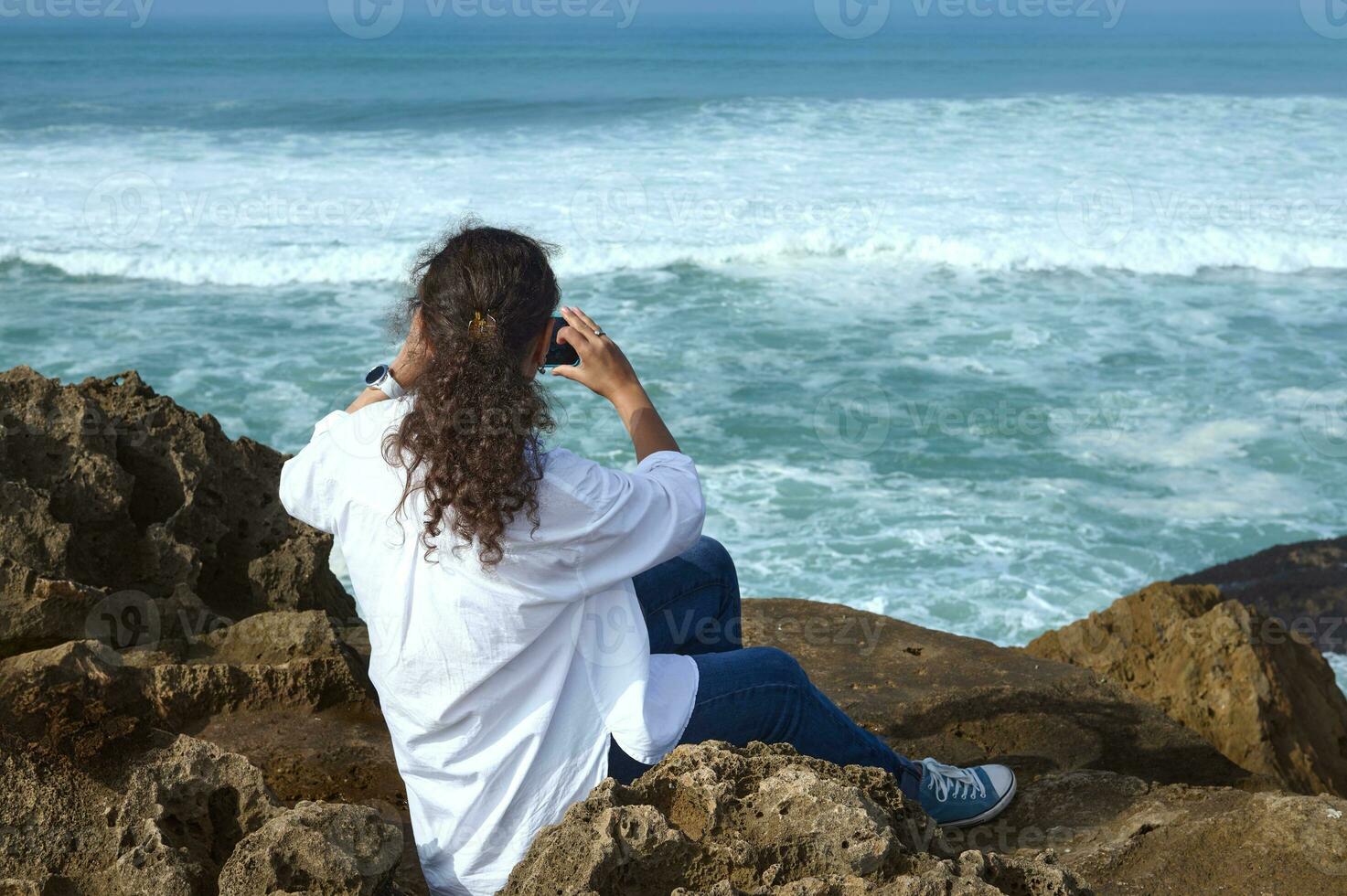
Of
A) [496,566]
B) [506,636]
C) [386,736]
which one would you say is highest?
[496,566]

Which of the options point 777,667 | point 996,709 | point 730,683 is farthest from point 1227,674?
point 730,683

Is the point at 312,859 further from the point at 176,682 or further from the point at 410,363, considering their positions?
the point at 176,682

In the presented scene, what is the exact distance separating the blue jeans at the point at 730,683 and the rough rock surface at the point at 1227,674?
1.69m

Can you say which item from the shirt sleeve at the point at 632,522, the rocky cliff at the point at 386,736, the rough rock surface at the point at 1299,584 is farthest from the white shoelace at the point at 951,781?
the rough rock surface at the point at 1299,584

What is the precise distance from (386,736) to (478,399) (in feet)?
4.41

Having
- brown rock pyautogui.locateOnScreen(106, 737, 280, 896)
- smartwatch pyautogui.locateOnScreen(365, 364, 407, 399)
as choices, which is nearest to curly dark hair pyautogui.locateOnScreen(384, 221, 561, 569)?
smartwatch pyautogui.locateOnScreen(365, 364, 407, 399)

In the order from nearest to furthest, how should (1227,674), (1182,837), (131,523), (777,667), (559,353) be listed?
(559,353), (777,667), (1182,837), (131,523), (1227,674)

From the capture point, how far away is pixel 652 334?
34.6ft

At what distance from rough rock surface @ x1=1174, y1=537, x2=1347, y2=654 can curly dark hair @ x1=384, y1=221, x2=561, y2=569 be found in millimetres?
4359

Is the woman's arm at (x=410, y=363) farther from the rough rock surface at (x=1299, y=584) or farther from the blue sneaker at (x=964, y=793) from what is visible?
the rough rock surface at (x=1299, y=584)

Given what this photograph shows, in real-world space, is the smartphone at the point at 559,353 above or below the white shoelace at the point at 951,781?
above

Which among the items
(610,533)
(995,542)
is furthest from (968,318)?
(610,533)

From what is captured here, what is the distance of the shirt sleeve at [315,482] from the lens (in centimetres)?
215

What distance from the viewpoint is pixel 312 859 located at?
74.5 inches
